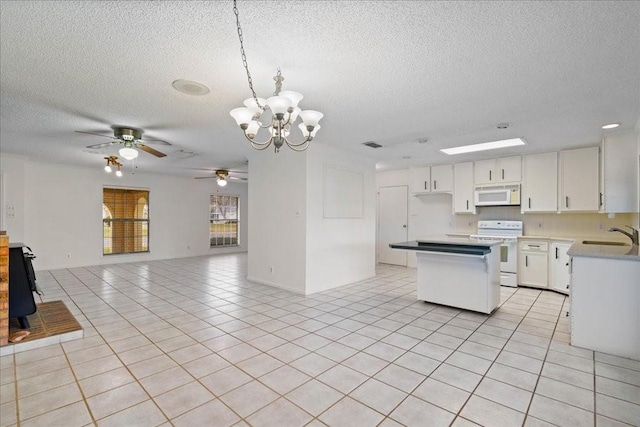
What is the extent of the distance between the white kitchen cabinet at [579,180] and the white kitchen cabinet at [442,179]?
1873mm

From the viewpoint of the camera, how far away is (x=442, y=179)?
21.4 ft

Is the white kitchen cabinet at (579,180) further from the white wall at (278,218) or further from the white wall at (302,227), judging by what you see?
the white wall at (278,218)

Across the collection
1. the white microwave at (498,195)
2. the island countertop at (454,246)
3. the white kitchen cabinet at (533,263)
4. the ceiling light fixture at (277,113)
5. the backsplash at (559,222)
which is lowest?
the white kitchen cabinet at (533,263)

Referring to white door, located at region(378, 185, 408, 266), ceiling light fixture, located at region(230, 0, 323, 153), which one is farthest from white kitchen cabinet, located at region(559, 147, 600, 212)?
ceiling light fixture, located at region(230, 0, 323, 153)

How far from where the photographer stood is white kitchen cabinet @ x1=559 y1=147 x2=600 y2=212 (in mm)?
4785

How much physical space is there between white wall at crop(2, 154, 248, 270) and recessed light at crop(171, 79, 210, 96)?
5.70 metres

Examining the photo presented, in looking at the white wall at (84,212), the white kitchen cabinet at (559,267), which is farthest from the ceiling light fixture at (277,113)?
the white wall at (84,212)

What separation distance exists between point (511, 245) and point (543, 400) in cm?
399

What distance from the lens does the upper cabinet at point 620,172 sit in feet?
13.1

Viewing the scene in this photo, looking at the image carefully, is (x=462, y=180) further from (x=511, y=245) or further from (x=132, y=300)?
(x=132, y=300)

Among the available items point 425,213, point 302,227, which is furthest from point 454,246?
point 425,213

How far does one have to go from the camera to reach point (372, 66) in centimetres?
237

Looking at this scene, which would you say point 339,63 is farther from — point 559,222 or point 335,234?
point 559,222

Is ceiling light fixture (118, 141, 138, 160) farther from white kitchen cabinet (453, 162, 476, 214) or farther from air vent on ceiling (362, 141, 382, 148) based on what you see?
white kitchen cabinet (453, 162, 476, 214)
